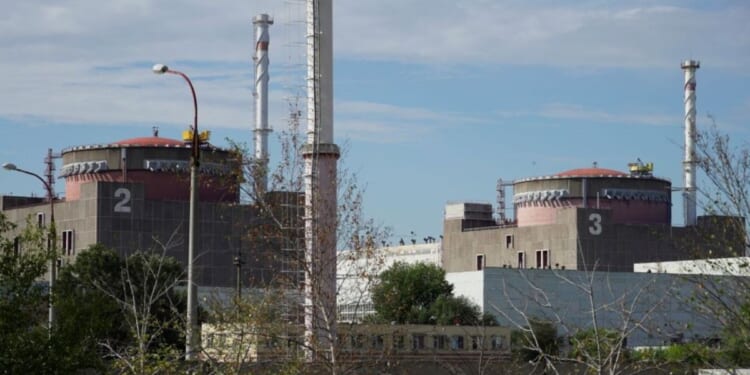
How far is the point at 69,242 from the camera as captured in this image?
9538 cm

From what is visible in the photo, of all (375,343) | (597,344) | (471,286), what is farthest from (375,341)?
(471,286)

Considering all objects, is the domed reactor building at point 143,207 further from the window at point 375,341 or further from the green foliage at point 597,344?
the green foliage at point 597,344

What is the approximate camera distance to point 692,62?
384 ft

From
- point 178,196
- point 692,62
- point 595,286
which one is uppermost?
point 692,62

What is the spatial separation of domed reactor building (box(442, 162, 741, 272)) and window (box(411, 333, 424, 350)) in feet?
141

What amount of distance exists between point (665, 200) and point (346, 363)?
9137 centimetres

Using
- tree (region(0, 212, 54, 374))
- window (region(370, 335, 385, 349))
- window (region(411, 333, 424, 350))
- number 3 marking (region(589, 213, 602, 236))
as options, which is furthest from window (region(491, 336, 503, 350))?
number 3 marking (region(589, 213, 602, 236))

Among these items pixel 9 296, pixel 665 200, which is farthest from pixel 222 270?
pixel 9 296

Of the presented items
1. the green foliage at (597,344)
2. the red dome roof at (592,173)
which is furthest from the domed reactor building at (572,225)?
the green foliage at (597,344)

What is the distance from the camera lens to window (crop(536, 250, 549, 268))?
108 m

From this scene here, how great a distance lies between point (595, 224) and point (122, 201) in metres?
36.8

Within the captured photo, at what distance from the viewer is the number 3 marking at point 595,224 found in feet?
352

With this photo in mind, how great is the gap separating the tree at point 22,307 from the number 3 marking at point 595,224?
8167cm

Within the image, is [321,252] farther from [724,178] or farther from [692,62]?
[692,62]
